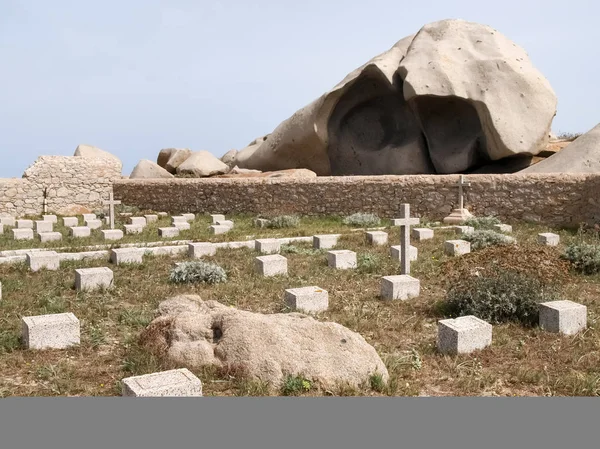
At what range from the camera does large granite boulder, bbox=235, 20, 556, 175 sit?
61.9 ft

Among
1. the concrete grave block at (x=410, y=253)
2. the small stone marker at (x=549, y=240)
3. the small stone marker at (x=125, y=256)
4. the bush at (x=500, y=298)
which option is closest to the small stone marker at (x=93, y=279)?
the small stone marker at (x=125, y=256)

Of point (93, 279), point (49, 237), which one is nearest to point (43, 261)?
point (93, 279)

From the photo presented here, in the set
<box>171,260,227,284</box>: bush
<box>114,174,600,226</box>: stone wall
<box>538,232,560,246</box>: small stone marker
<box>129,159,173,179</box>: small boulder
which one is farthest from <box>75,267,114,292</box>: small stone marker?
<box>129,159,173,179</box>: small boulder

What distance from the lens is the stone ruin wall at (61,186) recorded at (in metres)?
21.5

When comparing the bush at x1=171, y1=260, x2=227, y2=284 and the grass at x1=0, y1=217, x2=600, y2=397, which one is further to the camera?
the bush at x1=171, y1=260, x2=227, y2=284

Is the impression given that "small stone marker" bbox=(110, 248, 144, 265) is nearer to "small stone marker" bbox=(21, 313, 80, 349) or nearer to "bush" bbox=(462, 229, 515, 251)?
"small stone marker" bbox=(21, 313, 80, 349)

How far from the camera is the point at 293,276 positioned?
967 cm

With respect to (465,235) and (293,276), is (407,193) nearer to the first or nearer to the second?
(465,235)

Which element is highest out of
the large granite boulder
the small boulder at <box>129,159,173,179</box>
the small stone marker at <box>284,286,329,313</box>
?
the large granite boulder

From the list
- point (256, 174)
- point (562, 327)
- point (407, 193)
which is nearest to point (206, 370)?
point (562, 327)

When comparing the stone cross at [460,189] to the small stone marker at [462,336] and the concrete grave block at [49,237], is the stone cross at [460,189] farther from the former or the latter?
the concrete grave block at [49,237]

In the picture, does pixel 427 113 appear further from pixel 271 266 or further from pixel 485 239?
pixel 271 266

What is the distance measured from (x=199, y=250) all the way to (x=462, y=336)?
6.57m

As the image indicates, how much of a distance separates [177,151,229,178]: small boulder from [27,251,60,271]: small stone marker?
15.2 metres
